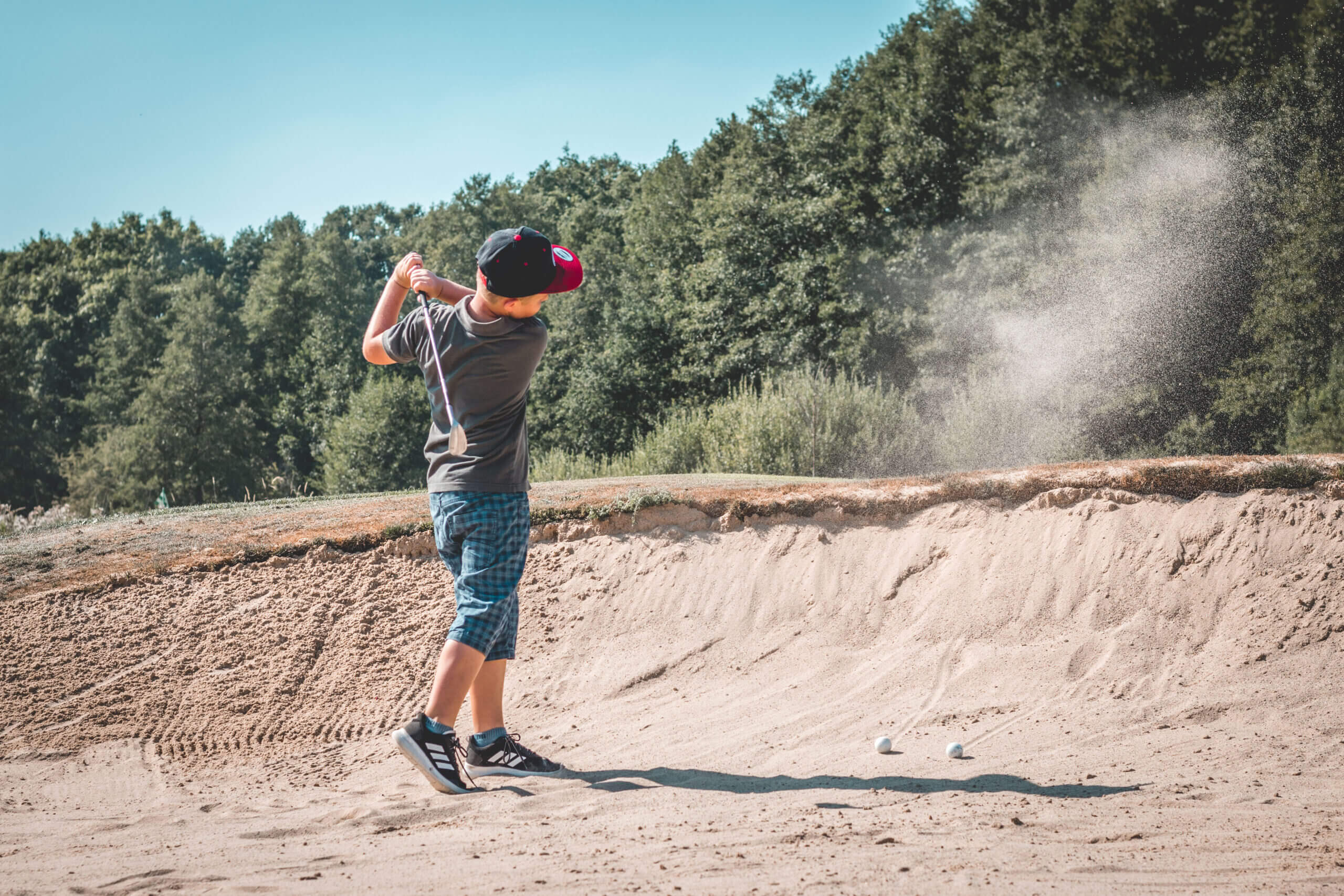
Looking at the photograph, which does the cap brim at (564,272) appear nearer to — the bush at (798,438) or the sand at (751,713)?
the sand at (751,713)

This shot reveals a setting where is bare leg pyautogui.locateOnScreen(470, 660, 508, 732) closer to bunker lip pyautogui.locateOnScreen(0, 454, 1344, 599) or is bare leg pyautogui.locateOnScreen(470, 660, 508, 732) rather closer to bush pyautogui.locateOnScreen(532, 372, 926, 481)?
bunker lip pyautogui.locateOnScreen(0, 454, 1344, 599)

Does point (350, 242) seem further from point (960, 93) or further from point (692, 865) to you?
point (692, 865)

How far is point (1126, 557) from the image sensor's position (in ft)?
20.8

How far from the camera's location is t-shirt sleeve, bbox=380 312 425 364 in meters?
4.45

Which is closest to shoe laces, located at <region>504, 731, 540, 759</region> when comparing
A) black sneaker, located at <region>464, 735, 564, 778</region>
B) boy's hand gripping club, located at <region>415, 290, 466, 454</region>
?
black sneaker, located at <region>464, 735, 564, 778</region>

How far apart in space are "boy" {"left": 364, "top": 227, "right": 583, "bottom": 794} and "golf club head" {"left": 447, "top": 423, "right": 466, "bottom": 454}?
8 cm

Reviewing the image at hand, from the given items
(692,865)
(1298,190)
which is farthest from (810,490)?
(1298,190)

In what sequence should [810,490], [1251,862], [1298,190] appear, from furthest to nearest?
[1298,190] → [810,490] → [1251,862]

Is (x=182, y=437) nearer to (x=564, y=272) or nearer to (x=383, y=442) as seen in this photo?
(x=383, y=442)

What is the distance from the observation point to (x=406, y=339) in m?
4.50

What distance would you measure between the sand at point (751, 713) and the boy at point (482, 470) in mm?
282

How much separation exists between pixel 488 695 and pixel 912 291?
2621 centimetres

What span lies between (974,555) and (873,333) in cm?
2395

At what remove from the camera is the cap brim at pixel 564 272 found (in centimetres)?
436
